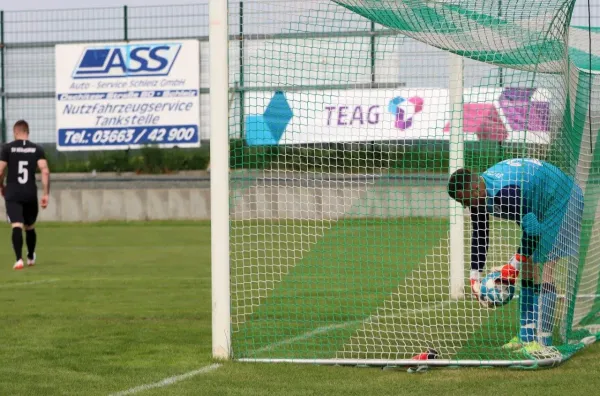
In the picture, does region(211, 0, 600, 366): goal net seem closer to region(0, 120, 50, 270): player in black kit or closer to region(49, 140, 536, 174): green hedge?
region(49, 140, 536, 174): green hedge

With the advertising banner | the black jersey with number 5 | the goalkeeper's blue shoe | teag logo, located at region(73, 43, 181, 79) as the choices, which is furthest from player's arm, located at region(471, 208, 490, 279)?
teag logo, located at region(73, 43, 181, 79)

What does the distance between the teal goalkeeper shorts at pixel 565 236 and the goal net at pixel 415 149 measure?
0.02m

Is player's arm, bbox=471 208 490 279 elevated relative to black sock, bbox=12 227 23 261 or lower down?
elevated

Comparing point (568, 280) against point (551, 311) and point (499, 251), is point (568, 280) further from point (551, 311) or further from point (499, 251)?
point (499, 251)

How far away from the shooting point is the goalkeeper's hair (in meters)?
7.67

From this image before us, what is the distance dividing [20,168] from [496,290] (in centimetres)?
930

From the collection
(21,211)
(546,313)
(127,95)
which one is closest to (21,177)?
(21,211)

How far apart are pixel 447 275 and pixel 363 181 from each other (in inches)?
67.7

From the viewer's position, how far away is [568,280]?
26.5ft

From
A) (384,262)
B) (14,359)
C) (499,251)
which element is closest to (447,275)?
(384,262)

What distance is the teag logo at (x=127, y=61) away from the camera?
25953 millimetres

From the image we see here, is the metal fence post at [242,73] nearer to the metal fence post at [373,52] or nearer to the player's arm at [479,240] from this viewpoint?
the metal fence post at [373,52]

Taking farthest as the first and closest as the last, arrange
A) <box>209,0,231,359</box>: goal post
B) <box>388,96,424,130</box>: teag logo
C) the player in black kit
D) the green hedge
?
the player in black kit → <box>388,96,424,130</box>: teag logo → the green hedge → <box>209,0,231,359</box>: goal post

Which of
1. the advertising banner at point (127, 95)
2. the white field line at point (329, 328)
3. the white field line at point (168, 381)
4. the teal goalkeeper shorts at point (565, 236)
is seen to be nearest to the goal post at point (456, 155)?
the white field line at point (329, 328)
